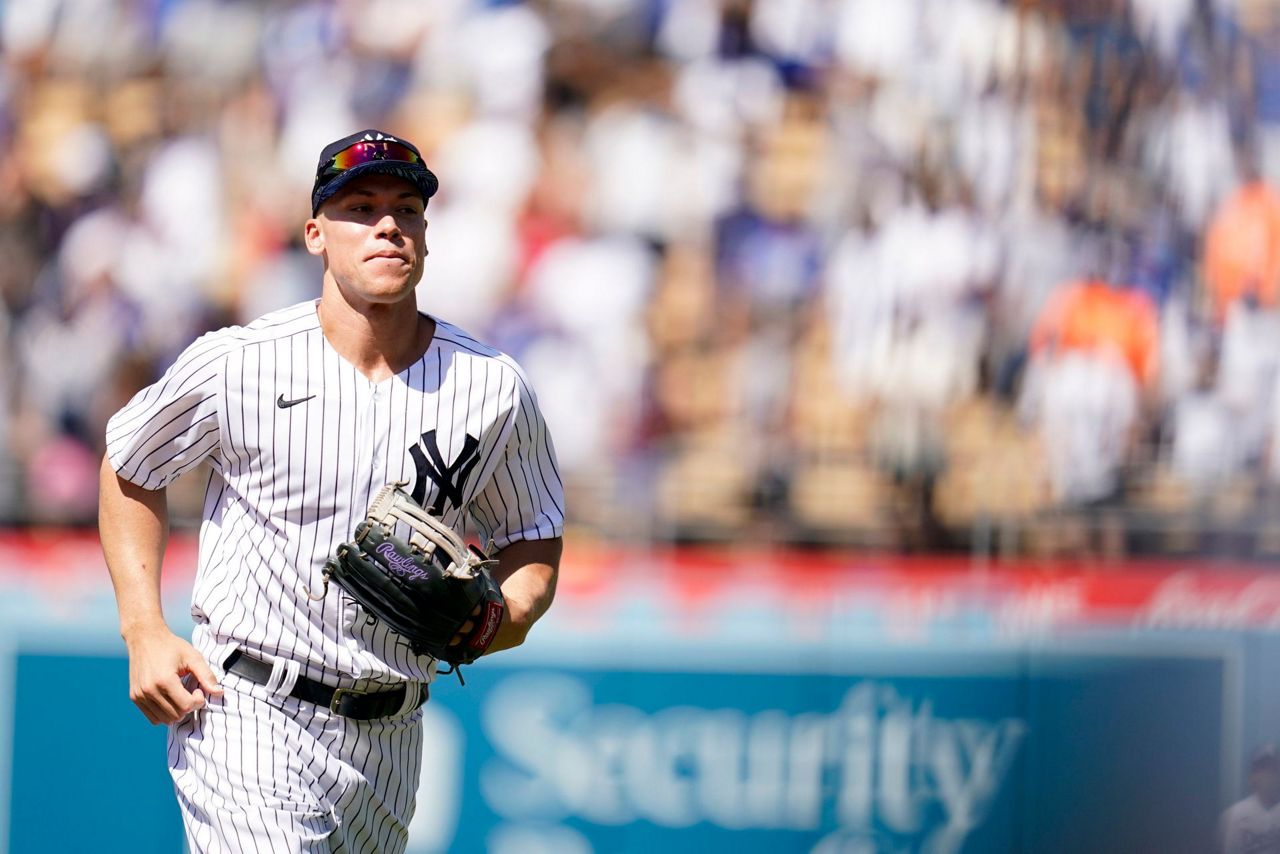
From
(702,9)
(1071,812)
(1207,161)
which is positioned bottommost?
(1071,812)

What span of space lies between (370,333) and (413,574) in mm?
482

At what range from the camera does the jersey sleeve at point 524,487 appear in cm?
306

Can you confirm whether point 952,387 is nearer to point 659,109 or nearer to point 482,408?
point 659,109

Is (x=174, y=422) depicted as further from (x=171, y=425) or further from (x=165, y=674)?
(x=165, y=674)

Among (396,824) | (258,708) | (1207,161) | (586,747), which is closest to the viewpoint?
(258,708)

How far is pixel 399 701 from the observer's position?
3.00 meters

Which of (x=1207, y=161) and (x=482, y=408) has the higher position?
(x=1207, y=161)

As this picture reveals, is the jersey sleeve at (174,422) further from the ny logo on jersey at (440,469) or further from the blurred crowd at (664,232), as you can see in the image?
the blurred crowd at (664,232)

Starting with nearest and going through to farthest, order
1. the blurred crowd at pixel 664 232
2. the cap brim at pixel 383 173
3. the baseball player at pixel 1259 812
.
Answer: the cap brim at pixel 383 173
the baseball player at pixel 1259 812
the blurred crowd at pixel 664 232

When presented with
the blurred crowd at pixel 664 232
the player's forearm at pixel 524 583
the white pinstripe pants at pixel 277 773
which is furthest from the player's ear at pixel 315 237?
the blurred crowd at pixel 664 232

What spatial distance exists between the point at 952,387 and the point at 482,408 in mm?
2765

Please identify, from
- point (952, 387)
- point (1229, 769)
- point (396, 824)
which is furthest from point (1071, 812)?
point (396, 824)

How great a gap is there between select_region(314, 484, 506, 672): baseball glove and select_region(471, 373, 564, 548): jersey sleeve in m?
0.26

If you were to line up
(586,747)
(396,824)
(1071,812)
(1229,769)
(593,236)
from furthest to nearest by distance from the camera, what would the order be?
(593,236) → (586,747) → (1071,812) → (1229,769) → (396,824)
